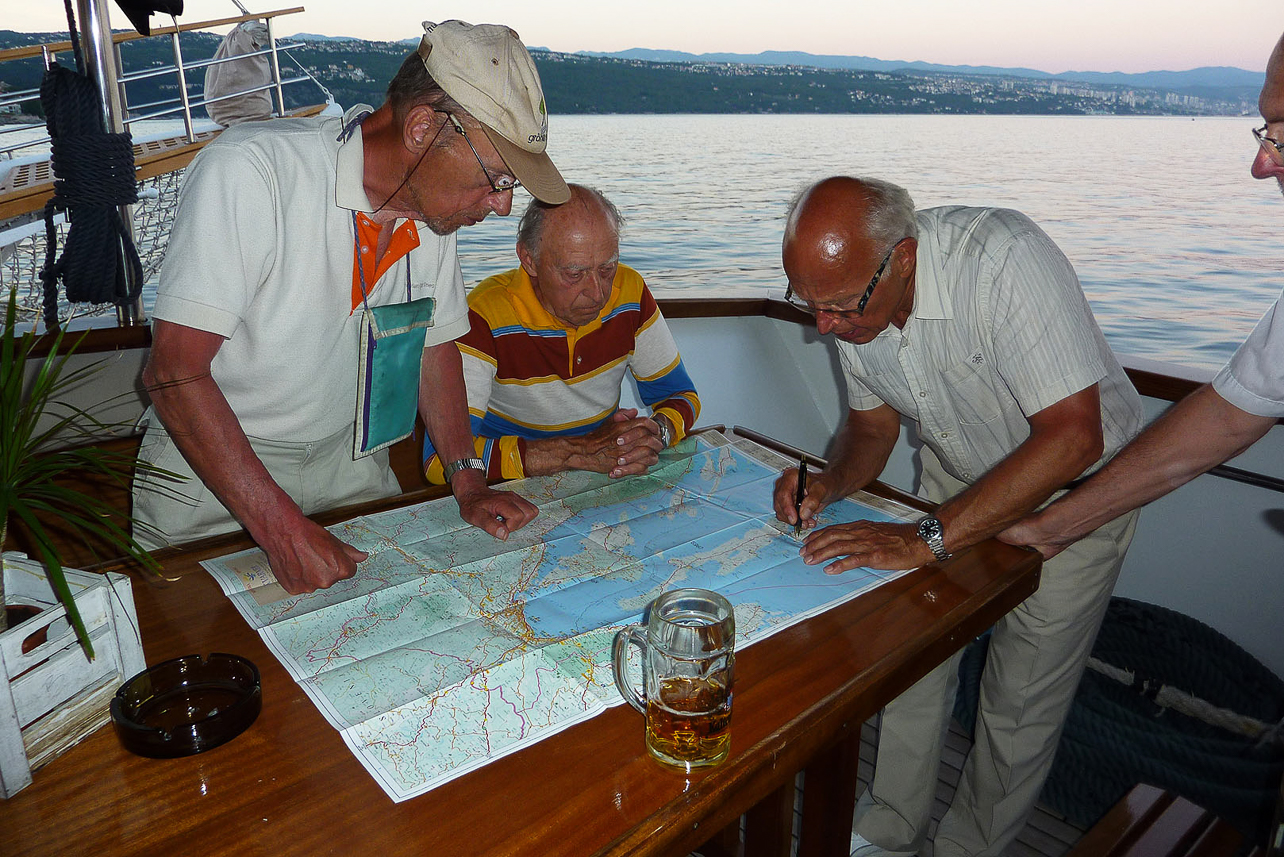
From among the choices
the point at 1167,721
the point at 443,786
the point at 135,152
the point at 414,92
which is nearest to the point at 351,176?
the point at 414,92

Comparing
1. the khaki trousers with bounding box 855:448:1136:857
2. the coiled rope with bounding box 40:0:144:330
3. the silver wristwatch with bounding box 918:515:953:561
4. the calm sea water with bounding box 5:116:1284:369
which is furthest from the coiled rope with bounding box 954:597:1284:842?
the coiled rope with bounding box 40:0:144:330

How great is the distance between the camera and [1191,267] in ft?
14.9

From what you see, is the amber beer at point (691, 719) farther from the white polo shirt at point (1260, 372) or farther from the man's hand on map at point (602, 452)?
the white polo shirt at point (1260, 372)

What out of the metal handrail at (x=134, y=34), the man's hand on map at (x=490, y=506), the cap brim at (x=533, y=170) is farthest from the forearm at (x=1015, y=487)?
the metal handrail at (x=134, y=34)

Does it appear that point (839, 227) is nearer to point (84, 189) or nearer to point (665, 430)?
point (665, 430)

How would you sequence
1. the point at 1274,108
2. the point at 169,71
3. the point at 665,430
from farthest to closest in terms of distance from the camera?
the point at 169,71, the point at 665,430, the point at 1274,108

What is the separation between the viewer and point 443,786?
0.89 m

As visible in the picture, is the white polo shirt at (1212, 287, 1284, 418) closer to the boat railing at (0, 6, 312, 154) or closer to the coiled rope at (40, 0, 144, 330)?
the coiled rope at (40, 0, 144, 330)

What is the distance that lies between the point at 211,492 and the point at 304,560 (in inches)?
13.7

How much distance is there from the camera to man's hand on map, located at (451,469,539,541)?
1.51 metres

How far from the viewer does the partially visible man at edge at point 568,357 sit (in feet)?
6.14

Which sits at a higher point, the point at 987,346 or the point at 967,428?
the point at 987,346

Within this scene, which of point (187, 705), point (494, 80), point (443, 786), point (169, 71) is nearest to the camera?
point (443, 786)

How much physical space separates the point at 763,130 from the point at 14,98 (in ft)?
28.0
